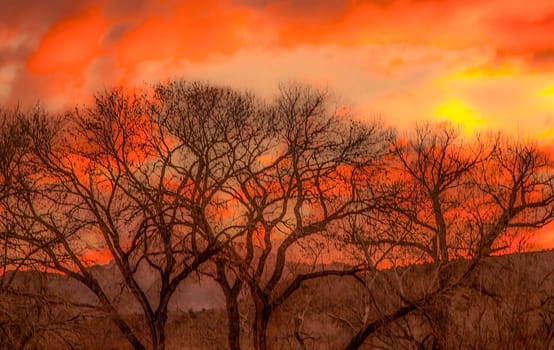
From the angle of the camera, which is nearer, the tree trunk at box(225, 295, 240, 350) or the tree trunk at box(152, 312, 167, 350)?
the tree trunk at box(152, 312, 167, 350)

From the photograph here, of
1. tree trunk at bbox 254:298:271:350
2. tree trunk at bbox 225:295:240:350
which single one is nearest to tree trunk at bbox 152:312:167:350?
tree trunk at bbox 225:295:240:350

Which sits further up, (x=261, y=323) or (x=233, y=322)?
(x=233, y=322)

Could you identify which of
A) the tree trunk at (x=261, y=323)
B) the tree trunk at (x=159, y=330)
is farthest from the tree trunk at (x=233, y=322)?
the tree trunk at (x=159, y=330)

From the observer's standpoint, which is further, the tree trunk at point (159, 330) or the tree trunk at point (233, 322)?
the tree trunk at point (233, 322)

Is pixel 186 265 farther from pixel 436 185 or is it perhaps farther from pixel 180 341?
pixel 180 341

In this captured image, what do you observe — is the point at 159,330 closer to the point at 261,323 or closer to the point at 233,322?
the point at 233,322

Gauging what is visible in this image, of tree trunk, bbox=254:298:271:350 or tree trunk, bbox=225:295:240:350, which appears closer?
tree trunk, bbox=254:298:271:350

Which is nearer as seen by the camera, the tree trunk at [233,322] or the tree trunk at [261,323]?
the tree trunk at [261,323]

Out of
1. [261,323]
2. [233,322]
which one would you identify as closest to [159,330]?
[233,322]

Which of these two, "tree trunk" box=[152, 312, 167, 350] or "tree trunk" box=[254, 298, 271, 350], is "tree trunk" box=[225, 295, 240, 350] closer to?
"tree trunk" box=[254, 298, 271, 350]

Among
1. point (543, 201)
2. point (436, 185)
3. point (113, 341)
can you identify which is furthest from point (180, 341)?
point (543, 201)

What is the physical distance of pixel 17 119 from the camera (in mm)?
25688

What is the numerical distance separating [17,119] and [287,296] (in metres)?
10.7

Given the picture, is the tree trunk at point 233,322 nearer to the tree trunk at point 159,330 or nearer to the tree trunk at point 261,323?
the tree trunk at point 261,323
